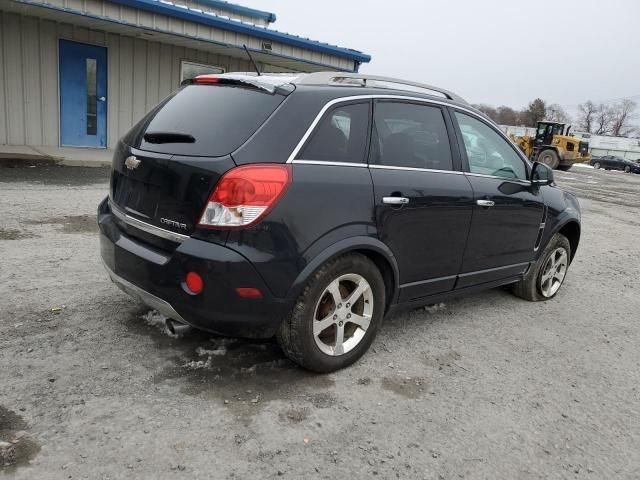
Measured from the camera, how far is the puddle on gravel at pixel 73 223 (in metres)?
5.96

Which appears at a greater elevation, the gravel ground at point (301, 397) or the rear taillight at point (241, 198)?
the rear taillight at point (241, 198)

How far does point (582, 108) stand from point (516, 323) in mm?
136293

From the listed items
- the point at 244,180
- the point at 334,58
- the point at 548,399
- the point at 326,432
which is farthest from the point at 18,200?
the point at 334,58

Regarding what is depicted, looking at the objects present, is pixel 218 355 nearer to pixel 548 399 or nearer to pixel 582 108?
pixel 548 399

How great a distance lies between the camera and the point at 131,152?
3211mm

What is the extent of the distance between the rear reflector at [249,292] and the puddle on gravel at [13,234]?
147 inches

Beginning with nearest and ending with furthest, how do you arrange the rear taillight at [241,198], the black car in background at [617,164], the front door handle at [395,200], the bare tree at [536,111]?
the rear taillight at [241,198]
the front door handle at [395,200]
the black car in background at [617,164]
the bare tree at [536,111]

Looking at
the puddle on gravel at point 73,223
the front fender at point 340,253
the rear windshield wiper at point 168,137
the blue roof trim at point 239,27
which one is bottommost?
the puddle on gravel at point 73,223

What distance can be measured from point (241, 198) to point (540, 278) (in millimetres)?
3431

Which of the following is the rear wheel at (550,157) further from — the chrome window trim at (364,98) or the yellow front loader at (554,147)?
the chrome window trim at (364,98)

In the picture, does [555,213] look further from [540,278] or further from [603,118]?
[603,118]

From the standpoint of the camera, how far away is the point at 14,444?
2.31 meters

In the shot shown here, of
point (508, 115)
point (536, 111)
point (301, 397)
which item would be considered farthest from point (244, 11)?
point (508, 115)

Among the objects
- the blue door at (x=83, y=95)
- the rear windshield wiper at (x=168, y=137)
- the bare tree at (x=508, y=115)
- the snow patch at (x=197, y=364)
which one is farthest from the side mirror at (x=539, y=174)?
the bare tree at (x=508, y=115)
